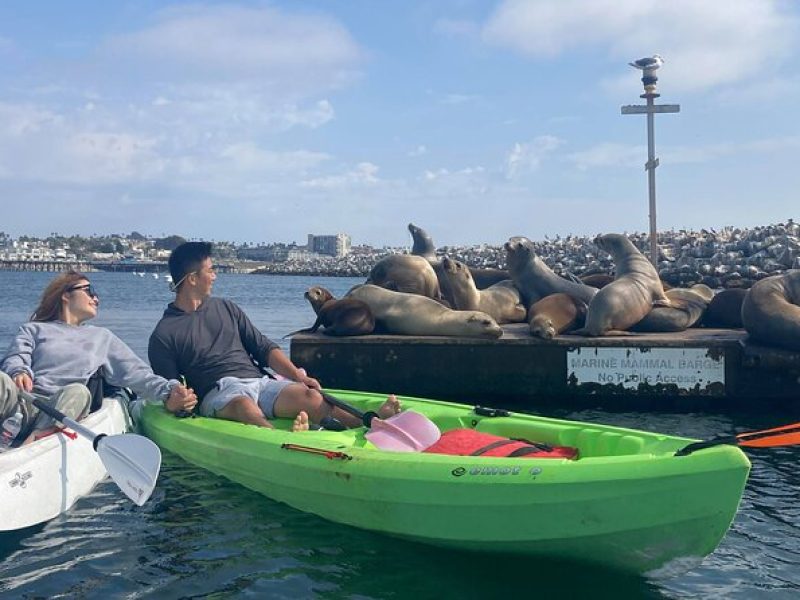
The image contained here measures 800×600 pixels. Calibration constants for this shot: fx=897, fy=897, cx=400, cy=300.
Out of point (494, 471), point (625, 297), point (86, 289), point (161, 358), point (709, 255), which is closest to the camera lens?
point (494, 471)

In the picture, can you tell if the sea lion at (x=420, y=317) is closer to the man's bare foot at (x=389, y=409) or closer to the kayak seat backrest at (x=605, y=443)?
the man's bare foot at (x=389, y=409)

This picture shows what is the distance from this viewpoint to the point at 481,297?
1340cm

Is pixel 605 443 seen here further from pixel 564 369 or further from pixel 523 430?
pixel 564 369

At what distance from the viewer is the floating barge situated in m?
10.5

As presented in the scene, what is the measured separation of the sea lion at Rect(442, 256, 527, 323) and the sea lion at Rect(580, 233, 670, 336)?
157cm

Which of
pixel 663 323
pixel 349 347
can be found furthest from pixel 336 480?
pixel 663 323

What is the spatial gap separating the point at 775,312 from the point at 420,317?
169 inches

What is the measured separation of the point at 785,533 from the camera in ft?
20.5

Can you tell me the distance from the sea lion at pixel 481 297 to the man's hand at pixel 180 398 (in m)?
6.61

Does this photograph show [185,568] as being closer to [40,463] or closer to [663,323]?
[40,463]

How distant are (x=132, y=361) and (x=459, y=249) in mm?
75734

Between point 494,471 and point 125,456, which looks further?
point 125,456

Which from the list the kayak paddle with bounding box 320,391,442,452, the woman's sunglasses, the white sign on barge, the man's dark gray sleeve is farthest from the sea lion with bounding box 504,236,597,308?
the woman's sunglasses

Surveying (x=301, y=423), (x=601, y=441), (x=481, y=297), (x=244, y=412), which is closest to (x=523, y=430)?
(x=601, y=441)
